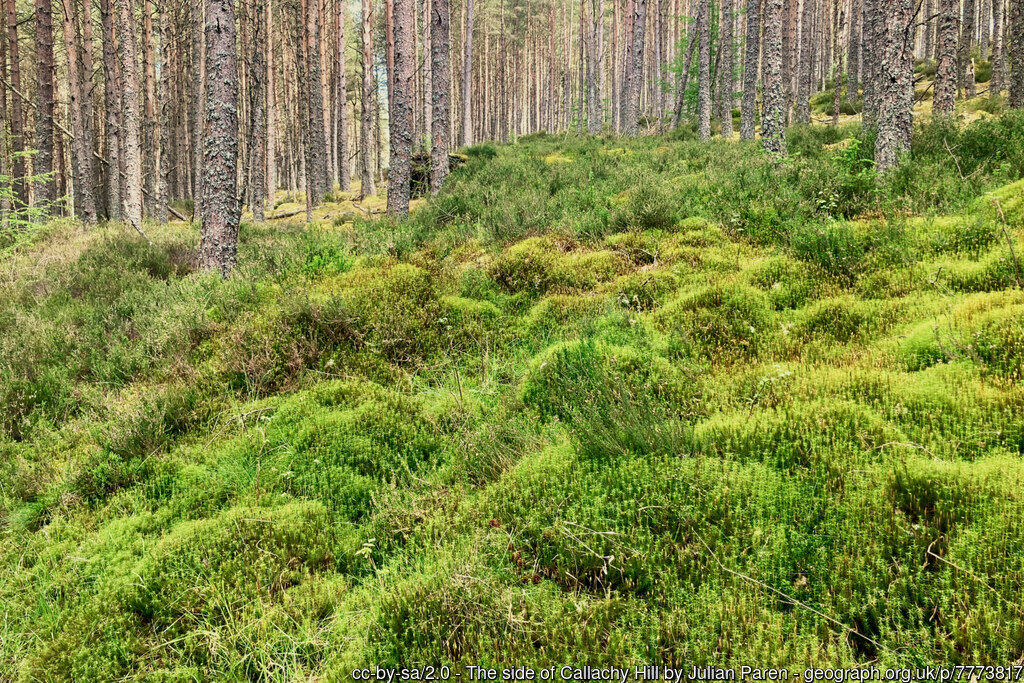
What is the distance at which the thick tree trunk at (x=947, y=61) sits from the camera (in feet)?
31.6

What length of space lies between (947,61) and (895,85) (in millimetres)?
4246

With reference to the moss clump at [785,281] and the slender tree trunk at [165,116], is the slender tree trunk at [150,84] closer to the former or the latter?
the slender tree trunk at [165,116]

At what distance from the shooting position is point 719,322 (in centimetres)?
438

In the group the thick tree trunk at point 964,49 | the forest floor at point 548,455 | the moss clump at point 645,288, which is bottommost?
the forest floor at point 548,455

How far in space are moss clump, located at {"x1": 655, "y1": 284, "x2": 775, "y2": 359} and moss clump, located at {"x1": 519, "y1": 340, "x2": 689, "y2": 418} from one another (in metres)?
0.44

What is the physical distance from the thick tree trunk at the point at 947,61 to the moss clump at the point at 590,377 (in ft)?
31.5

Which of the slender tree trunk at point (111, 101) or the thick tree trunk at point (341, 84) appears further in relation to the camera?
the thick tree trunk at point (341, 84)

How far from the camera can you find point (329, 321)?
4.95 metres

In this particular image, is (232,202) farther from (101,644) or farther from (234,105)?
(101,644)

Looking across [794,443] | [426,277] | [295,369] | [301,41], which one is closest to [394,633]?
[794,443]

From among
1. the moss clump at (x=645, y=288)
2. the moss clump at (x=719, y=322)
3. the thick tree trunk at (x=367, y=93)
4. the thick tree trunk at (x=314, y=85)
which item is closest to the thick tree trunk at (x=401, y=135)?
the moss clump at (x=645, y=288)

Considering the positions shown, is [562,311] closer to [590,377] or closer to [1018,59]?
[590,377]

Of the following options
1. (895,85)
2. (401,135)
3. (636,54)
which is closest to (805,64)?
(636,54)

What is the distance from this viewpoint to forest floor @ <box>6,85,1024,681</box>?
2068 mm
